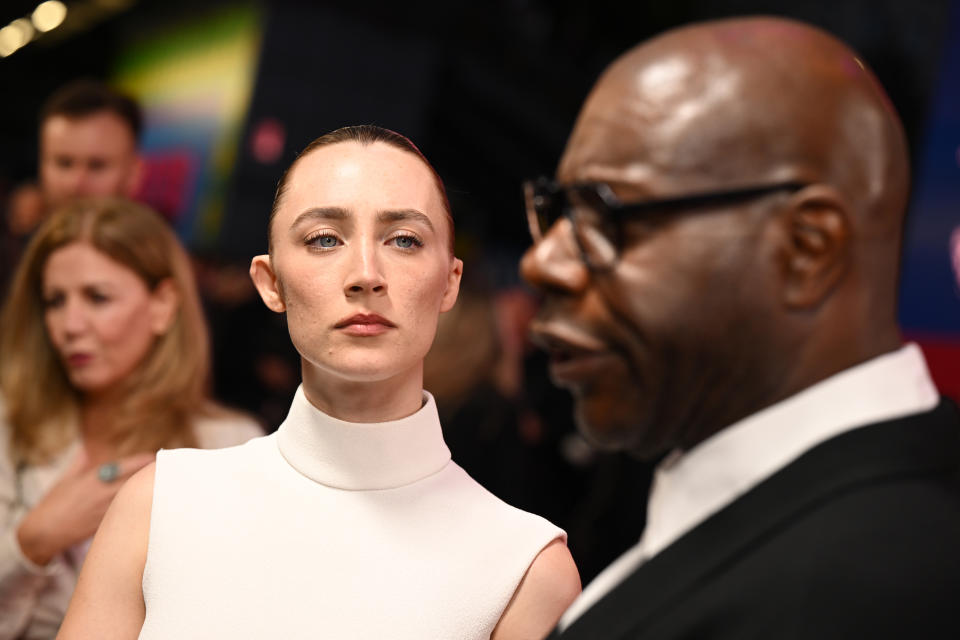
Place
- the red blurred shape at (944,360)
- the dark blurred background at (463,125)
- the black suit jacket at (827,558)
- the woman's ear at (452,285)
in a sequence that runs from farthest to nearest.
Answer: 1. the red blurred shape at (944,360)
2. the dark blurred background at (463,125)
3. the woman's ear at (452,285)
4. the black suit jacket at (827,558)

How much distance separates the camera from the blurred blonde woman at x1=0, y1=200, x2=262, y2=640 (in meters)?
1.81

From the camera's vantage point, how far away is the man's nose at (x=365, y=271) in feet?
3.97

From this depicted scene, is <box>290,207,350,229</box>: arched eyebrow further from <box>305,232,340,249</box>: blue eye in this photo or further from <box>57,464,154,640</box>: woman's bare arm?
<box>57,464,154,640</box>: woman's bare arm

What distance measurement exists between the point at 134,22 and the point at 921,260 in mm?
7155

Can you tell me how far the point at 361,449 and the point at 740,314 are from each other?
1.62 ft

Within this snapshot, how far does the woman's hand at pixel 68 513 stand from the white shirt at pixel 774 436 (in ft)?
2.76

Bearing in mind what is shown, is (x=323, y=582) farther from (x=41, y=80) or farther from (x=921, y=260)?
(x=41, y=80)

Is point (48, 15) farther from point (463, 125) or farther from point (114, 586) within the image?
point (114, 586)

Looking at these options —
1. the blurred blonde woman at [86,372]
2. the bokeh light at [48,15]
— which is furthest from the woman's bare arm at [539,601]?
the bokeh light at [48,15]

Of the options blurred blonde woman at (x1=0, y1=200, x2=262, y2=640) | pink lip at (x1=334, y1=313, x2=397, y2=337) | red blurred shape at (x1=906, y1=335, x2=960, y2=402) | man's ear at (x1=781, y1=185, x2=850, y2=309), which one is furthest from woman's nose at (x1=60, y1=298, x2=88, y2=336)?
red blurred shape at (x1=906, y1=335, x2=960, y2=402)

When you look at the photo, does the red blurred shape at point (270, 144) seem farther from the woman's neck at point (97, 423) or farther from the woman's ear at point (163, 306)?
the woman's neck at point (97, 423)

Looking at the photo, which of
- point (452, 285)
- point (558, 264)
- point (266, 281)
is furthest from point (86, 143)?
point (558, 264)

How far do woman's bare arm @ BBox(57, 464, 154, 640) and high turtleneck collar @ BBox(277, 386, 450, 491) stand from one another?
8.6 inches

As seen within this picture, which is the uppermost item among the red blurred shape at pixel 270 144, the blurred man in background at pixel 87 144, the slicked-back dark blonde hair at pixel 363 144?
the blurred man in background at pixel 87 144
